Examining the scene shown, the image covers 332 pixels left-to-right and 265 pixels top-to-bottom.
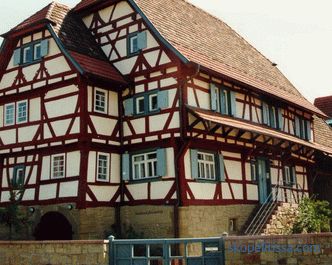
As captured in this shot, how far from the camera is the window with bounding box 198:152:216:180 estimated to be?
64.8 feet

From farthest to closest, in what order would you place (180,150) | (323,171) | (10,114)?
(323,171)
(10,114)
(180,150)

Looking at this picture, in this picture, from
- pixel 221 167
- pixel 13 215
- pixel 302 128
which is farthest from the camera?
pixel 302 128

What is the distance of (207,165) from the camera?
20125 mm

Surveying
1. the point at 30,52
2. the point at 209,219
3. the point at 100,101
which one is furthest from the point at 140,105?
the point at 30,52

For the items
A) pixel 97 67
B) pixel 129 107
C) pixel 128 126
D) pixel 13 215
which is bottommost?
pixel 13 215

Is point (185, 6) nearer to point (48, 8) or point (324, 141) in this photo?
point (48, 8)

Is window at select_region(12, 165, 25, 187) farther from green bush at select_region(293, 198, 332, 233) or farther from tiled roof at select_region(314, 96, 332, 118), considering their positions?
tiled roof at select_region(314, 96, 332, 118)

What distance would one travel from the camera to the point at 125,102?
20938 millimetres

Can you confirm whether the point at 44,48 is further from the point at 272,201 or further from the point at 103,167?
the point at 272,201

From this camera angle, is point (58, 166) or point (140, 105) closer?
point (58, 166)

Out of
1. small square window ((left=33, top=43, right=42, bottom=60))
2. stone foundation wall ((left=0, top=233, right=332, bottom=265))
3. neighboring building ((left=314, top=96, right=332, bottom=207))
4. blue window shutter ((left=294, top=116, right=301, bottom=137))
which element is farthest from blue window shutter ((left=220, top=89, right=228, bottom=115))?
stone foundation wall ((left=0, top=233, right=332, bottom=265))

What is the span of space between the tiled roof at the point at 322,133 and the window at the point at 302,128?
1.56 m

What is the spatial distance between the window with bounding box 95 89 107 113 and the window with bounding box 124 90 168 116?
94 centimetres

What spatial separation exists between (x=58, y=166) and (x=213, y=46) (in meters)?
9.53
